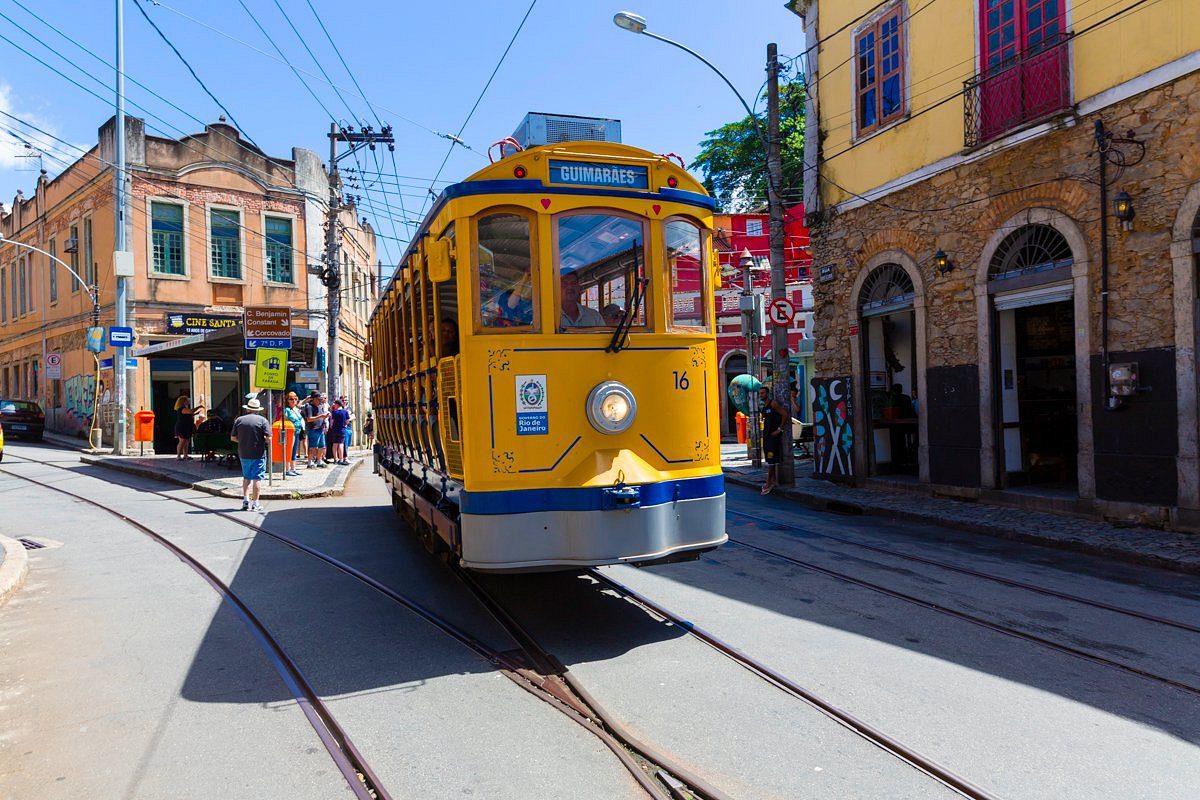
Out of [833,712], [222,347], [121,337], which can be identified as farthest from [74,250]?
[833,712]

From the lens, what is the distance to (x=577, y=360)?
5.69 metres

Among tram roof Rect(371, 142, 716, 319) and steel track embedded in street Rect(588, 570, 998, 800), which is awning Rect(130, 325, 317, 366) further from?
steel track embedded in street Rect(588, 570, 998, 800)

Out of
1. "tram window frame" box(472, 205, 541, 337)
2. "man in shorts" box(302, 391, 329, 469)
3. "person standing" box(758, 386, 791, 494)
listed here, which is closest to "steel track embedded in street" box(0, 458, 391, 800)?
"tram window frame" box(472, 205, 541, 337)

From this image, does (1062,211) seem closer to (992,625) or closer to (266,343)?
(992,625)

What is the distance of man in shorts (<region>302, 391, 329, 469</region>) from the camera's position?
19922 millimetres

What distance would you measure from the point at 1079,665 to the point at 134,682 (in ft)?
19.1

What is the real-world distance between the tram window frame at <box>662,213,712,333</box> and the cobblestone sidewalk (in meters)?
5.46

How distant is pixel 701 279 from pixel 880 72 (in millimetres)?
10107

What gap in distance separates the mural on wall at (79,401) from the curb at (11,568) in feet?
73.1

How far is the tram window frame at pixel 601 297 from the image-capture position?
5711 millimetres

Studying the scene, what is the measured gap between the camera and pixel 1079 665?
16.7 ft

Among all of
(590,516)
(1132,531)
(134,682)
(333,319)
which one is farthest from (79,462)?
(1132,531)

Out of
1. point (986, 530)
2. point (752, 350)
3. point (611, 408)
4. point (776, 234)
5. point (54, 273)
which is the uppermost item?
point (54, 273)

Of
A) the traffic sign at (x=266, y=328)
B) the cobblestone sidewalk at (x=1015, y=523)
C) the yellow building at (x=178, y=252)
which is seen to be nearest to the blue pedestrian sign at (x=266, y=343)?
the traffic sign at (x=266, y=328)
